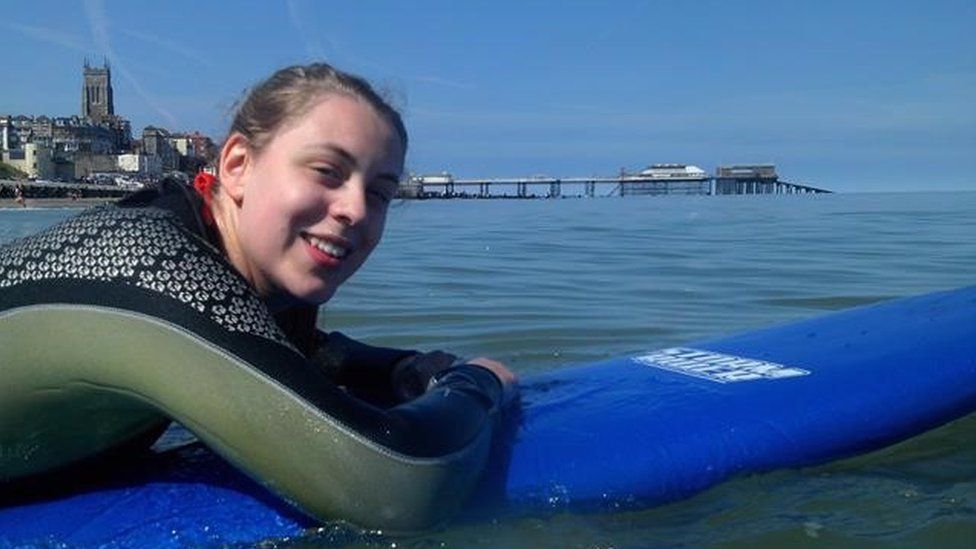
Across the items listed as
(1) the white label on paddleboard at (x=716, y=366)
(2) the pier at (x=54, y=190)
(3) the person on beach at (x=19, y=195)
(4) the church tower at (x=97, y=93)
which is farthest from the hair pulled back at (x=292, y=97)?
(4) the church tower at (x=97, y=93)

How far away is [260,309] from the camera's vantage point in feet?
5.97

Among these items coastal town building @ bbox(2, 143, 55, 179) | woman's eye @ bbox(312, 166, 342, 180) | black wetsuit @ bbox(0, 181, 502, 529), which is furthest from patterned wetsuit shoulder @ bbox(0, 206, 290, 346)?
coastal town building @ bbox(2, 143, 55, 179)

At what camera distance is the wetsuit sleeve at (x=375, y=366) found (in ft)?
8.52

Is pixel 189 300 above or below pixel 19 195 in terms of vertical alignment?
above

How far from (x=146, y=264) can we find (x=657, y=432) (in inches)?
50.6

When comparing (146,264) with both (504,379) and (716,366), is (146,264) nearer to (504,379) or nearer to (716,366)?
(504,379)

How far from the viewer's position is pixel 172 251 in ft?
5.81

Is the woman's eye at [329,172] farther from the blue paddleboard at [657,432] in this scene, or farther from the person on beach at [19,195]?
the person on beach at [19,195]

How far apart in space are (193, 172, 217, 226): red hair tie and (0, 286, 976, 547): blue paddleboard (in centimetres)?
56

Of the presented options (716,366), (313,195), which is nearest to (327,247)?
(313,195)

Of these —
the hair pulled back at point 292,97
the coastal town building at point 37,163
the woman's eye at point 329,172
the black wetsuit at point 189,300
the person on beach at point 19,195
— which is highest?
the coastal town building at point 37,163

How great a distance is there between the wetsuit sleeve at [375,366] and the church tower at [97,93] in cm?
10951

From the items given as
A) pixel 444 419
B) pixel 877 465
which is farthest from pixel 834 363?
pixel 444 419

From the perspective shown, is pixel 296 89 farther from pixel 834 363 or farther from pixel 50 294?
pixel 834 363
